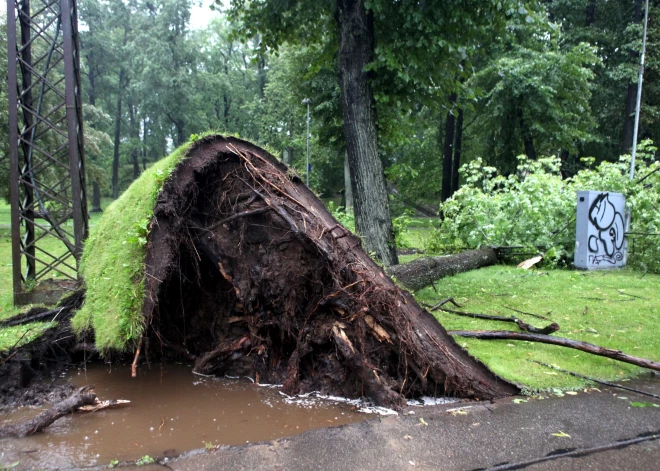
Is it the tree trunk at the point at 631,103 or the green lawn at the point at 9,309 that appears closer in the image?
the green lawn at the point at 9,309

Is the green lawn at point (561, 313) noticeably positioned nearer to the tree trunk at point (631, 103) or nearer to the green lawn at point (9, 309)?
the green lawn at point (9, 309)

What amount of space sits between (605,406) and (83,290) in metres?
5.69

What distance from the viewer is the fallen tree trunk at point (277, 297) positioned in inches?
161

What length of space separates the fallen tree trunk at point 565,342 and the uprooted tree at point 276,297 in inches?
47.2

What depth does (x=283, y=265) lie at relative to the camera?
446cm

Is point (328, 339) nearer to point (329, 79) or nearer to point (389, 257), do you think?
point (389, 257)

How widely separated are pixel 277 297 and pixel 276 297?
0.02 m

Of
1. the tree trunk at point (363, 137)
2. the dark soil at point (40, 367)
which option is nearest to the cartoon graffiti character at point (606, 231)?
the tree trunk at point (363, 137)

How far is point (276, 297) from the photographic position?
14.8 feet

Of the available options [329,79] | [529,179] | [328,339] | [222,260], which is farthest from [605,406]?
[329,79]

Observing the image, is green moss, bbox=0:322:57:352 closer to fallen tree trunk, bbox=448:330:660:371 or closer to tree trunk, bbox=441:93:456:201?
fallen tree trunk, bbox=448:330:660:371

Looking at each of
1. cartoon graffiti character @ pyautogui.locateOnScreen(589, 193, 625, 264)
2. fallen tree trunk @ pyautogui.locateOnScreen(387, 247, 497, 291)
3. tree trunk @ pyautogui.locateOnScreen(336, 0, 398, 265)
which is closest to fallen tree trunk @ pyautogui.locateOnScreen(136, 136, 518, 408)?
fallen tree trunk @ pyautogui.locateOnScreen(387, 247, 497, 291)

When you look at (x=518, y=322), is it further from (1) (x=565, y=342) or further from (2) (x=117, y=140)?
(2) (x=117, y=140)

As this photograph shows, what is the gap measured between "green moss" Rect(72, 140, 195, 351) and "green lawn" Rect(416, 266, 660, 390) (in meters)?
3.47
